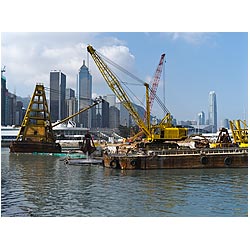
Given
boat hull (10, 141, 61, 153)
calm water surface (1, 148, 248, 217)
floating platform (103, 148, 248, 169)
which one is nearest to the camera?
calm water surface (1, 148, 248, 217)

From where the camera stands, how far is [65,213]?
38.7 ft

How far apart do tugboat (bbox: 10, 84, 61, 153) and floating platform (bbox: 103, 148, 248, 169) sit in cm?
2942

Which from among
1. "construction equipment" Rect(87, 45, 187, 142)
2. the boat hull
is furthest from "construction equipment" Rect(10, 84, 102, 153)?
"construction equipment" Rect(87, 45, 187, 142)

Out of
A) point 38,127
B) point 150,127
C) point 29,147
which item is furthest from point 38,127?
point 150,127

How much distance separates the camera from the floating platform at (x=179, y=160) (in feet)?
87.5

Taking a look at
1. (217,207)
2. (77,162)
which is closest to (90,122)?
(77,162)

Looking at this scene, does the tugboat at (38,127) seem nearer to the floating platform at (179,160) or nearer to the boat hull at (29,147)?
the boat hull at (29,147)

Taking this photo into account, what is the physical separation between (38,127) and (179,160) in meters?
36.5

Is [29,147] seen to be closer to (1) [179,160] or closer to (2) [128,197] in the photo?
(1) [179,160]

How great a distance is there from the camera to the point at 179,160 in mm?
27344

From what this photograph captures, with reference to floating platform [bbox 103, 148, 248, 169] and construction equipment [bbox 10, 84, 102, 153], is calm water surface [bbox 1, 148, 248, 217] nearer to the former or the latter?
floating platform [bbox 103, 148, 248, 169]

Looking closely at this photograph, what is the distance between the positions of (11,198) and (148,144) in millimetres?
19993

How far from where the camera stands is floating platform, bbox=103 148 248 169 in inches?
1049

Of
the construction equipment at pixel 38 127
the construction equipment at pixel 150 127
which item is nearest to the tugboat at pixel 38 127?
the construction equipment at pixel 38 127
